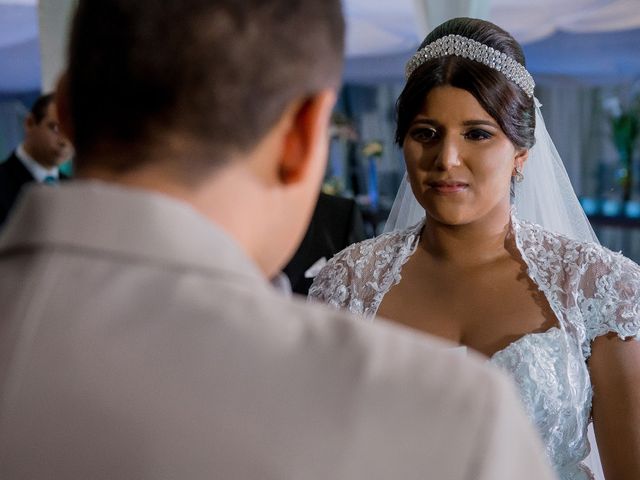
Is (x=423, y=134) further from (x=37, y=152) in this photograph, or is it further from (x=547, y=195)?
(x=37, y=152)

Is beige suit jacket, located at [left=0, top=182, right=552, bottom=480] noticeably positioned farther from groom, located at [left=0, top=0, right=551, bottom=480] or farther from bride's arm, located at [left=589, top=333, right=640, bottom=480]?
bride's arm, located at [left=589, top=333, right=640, bottom=480]

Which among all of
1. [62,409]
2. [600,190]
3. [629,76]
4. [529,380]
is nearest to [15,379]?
[62,409]

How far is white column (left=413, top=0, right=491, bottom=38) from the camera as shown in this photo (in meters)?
3.23

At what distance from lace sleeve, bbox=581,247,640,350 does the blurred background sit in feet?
4.97

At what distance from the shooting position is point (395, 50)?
27.1ft

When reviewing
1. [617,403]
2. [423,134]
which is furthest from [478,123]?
[617,403]

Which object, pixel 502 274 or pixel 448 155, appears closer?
pixel 448 155

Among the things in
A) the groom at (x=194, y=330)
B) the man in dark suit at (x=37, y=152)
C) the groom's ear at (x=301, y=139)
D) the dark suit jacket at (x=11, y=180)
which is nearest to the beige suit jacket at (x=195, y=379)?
the groom at (x=194, y=330)

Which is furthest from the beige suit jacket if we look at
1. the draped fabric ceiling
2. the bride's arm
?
the draped fabric ceiling

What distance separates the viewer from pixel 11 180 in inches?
166

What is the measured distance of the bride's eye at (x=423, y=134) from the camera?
2053 millimetres

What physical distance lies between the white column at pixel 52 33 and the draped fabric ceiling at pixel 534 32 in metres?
2.58

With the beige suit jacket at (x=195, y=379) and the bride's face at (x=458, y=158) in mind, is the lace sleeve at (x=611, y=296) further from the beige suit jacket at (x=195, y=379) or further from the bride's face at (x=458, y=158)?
the beige suit jacket at (x=195, y=379)

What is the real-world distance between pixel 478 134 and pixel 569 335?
1.67 ft
